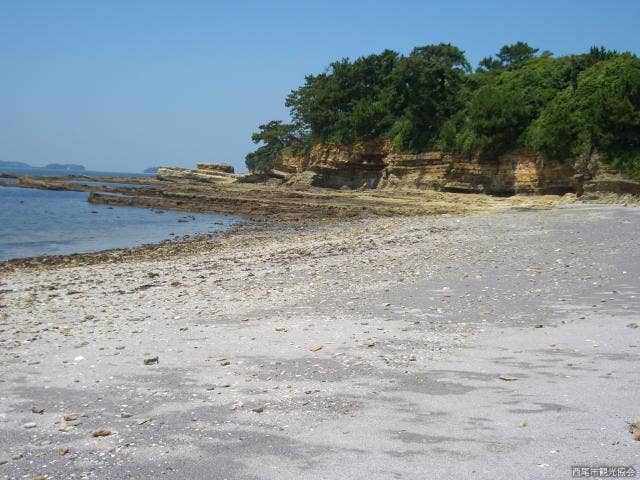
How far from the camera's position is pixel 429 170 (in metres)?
39.0

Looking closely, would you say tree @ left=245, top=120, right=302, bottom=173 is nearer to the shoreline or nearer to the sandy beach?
the shoreline

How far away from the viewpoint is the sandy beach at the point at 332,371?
4.21 metres

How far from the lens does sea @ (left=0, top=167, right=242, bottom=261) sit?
21875 millimetres

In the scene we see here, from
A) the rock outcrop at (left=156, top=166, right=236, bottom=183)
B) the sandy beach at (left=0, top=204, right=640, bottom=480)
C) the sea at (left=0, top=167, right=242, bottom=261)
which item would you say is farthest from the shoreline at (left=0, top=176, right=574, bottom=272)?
the rock outcrop at (left=156, top=166, right=236, bottom=183)

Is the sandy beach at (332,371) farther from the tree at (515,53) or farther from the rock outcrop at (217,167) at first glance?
the rock outcrop at (217,167)

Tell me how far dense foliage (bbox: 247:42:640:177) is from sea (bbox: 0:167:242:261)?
50.5 feet

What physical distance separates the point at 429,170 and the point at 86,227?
70.7 feet

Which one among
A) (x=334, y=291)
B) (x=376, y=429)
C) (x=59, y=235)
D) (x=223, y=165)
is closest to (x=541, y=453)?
(x=376, y=429)

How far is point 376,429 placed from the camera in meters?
4.62

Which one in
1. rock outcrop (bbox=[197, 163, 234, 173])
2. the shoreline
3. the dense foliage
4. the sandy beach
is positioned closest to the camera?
the sandy beach

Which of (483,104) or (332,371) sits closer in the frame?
(332,371)

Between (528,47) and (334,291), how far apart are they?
1920 inches

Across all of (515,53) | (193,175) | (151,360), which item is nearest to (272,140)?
(193,175)

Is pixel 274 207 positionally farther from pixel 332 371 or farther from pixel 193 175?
pixel 193 175
